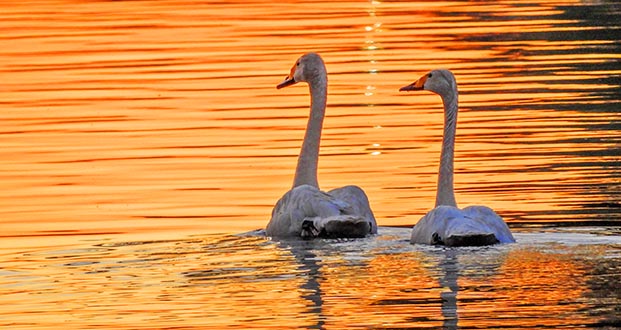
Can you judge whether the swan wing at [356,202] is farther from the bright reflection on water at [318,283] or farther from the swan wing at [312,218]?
the bright reflection on water at [318,283]

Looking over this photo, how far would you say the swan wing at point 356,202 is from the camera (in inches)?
619

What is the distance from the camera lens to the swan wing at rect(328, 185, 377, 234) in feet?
51.6

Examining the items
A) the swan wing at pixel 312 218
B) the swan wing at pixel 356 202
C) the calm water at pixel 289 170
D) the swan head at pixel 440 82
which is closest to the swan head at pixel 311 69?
the calm water at pixel 289 170

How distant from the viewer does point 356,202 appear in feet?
52.1

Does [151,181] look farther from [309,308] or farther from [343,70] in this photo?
[343,70]

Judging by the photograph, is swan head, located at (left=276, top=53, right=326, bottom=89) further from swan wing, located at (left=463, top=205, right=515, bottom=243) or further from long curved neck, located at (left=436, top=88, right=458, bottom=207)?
swan wing, located at (left=463, top=205, right=515, bottom=243)

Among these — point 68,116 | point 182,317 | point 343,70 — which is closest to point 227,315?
point 182,317

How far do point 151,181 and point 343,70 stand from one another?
1061 centimetres

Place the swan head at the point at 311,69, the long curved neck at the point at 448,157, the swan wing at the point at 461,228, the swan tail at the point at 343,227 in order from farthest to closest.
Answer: the swan head at the point at 311,69 < the long curved neck at the point at 448,157 < the swan tail at the point at 343,227 < the swan wing at the point at 461,228

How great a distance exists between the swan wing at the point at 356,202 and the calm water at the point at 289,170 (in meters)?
0.42

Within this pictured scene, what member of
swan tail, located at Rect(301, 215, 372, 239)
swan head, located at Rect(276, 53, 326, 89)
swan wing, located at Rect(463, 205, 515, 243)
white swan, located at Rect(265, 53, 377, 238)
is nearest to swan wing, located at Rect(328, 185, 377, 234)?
white swan, located at Rect(265, 53, 377, 238)

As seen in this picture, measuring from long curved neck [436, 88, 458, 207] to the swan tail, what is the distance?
0.85m

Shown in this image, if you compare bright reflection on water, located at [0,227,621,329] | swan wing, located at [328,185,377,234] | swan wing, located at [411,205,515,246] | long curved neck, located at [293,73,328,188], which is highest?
long curved neck, located at [293,73,328,188]

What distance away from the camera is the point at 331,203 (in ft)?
52.0
